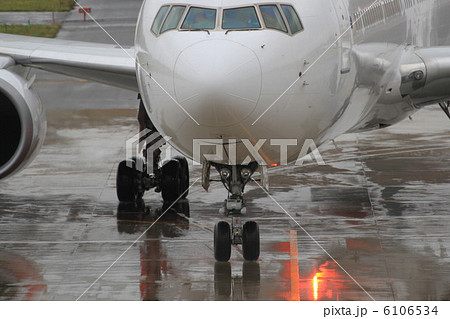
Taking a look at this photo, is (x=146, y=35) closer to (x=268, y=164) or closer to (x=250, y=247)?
(x=268, y=164)

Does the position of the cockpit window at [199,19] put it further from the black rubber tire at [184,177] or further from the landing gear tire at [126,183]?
the black rubber tire at [184,177]

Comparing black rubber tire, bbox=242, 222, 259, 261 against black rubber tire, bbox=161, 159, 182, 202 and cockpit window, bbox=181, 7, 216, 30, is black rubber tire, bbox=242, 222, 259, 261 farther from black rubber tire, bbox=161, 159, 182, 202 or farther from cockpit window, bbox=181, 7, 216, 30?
black rubber tire, bbox=161, 159, 182, 202

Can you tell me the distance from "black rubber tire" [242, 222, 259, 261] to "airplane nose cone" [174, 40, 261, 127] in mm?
2074

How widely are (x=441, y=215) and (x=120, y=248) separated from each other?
4.51 meters

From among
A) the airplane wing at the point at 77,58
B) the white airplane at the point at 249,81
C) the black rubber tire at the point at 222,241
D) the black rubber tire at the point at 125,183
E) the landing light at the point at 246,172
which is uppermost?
the airplane wing at the point at 77,58

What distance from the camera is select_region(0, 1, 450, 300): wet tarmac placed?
1127 cm

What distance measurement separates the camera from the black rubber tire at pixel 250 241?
11.8 metres

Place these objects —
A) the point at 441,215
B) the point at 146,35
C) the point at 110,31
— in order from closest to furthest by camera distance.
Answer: the point at 146,35 < the point at 441,215 < the point at 110,31

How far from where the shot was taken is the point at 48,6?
41875mm

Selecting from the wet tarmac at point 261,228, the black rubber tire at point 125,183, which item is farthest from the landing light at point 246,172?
the black rubber tire at point 125,183

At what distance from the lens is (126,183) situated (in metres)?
15.9

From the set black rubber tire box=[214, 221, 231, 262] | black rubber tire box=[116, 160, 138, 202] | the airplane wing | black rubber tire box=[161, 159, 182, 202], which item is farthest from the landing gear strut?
black rubber tire box=[116, 160, 138, 202]

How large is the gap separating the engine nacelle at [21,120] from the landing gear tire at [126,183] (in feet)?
6.08

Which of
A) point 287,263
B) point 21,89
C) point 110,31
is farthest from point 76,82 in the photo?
point 287,263
